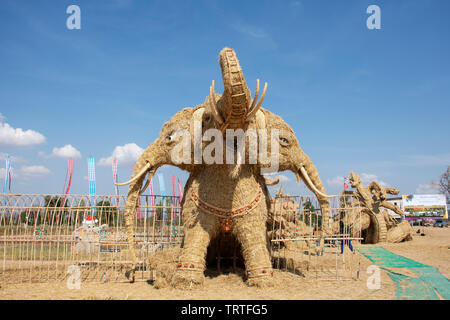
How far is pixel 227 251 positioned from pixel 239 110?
343 centimetres

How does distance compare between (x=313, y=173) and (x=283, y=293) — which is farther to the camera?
(x=313, y=173)

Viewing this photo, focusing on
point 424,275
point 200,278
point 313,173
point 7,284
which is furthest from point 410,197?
point 7,284

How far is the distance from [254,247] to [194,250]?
102 centimetres

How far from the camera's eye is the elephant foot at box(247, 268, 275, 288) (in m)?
5.32

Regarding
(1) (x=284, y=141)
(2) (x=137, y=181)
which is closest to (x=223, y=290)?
(2) (x=137, y=181)

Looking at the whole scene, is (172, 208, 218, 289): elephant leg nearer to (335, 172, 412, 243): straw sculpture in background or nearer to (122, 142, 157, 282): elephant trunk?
(122, 142, 157, 282): elephant trunk

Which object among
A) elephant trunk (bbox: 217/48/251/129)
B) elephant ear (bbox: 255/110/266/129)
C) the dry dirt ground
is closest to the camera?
elephant trunk (bbox: 217/48/251/129)

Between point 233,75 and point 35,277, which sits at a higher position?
point 233,75

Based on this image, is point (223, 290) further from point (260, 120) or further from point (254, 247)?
point (260, 120)

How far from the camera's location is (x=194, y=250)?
5.40 metres

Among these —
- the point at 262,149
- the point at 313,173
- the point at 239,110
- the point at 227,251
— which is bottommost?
the point at 227,251

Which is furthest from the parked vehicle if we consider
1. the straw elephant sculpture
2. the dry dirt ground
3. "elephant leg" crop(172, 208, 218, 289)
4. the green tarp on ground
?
"elephant leg" crop(172, 208, 218, 289)

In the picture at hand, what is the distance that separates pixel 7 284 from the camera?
6223 mm
